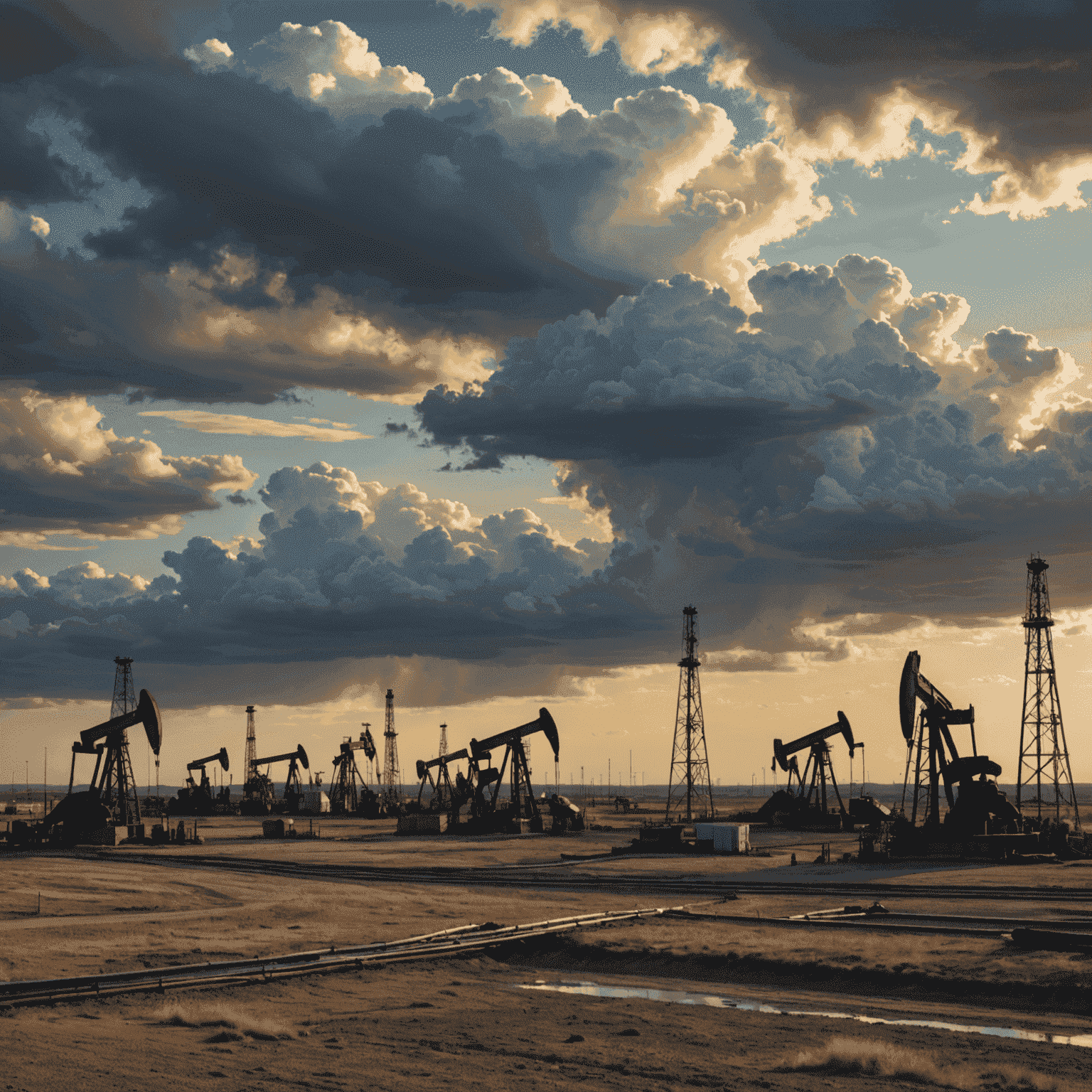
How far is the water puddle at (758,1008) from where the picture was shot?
2312 cm

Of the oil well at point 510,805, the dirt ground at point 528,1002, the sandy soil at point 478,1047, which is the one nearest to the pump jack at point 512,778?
the oil well at point 510,805

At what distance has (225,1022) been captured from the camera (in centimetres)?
2317

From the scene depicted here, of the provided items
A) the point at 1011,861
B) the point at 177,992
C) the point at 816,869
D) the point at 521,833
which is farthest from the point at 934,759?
the point at 177,992

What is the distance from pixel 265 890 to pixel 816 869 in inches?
1032

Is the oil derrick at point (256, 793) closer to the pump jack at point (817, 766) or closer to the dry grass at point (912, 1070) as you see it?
the pump jack at point (817, 766)

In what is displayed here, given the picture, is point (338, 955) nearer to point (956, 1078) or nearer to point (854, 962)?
point (854, 962)

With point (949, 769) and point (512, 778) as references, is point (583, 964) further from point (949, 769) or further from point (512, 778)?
point (512, 778)

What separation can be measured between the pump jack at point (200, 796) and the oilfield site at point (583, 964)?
95.3 metres

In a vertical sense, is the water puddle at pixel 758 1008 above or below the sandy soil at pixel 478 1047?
below

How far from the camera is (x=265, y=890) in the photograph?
161 feet

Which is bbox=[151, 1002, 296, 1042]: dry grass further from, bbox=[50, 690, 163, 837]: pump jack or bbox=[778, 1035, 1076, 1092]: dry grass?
bbox=[50, 690, 163, 837]: pump jack

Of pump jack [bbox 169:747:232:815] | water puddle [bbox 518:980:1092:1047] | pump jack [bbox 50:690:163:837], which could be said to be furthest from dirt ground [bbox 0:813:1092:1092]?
pump jack [bbox 169:747:232:815]

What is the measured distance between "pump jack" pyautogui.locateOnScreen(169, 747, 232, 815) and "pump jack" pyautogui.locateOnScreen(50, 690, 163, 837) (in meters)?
75.5

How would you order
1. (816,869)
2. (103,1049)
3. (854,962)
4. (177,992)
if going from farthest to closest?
(816,869) → (854,962) → (177,992) → (103,1049)
